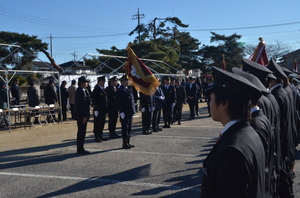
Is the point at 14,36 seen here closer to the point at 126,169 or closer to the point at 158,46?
the point at 158,46

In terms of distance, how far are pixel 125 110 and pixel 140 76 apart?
2006 millimetres

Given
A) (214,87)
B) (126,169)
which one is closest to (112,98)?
(126,169)

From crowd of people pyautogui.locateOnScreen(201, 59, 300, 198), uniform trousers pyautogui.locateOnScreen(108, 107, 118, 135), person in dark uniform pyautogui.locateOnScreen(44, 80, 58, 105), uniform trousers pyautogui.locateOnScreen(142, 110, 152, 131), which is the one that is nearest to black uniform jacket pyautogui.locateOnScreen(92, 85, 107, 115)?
uniform trousers pyautogui.locateOnScreen(108, 107, 118, 135)

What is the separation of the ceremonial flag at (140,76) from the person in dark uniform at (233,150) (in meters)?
8.11

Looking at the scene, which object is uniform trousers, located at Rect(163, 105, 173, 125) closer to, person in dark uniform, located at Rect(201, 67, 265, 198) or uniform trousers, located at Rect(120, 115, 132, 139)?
uniform trousers, located at Rect(120, 115, 132, 139)

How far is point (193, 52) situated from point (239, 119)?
41608 mm

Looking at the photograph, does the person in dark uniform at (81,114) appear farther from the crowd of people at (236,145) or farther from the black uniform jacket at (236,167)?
the black uniform jacket at (236,167)

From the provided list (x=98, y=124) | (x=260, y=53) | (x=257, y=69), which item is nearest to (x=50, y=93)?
(x=98, y=124)

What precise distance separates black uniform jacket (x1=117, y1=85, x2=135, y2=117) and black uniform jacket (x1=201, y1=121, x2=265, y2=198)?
6.83m

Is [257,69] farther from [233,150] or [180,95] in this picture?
[180,95]

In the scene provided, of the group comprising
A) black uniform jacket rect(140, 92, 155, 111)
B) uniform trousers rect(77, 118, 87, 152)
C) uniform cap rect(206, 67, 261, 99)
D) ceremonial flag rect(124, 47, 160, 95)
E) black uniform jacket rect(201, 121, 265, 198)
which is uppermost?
ceremonial flag rect(124, 47, 160, 95)

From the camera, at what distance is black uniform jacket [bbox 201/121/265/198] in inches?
64.7

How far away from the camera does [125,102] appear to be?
8703mm

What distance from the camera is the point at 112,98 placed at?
35.0 feet
